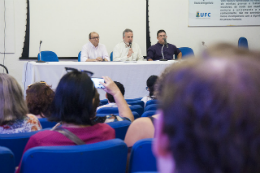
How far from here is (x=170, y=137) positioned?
12.8 inches

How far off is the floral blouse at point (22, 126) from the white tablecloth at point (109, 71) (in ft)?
8.62

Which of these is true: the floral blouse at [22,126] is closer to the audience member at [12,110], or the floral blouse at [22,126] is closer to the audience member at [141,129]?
the audience member at [12,110]

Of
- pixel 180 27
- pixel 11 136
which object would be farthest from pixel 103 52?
pixel 11 136

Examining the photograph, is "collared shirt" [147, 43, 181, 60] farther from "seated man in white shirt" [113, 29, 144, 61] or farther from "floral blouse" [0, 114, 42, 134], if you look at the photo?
"floral blouse" [0, 114, 42, 134]

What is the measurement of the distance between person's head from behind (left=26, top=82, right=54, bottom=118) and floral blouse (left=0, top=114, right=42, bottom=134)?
0.39 meters

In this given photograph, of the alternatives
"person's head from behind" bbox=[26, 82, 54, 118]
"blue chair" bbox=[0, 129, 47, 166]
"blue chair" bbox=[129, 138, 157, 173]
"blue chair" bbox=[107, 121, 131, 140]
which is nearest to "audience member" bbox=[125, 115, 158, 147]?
"blue chair" bbox=[129, 138, 157, 173]

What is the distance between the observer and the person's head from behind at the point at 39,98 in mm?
1945

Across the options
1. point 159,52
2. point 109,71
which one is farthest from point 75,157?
point 159,52

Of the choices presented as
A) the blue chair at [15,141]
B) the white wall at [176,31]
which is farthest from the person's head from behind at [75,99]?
the white wall at [176,31]

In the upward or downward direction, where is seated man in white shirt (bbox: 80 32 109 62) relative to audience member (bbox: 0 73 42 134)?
upward

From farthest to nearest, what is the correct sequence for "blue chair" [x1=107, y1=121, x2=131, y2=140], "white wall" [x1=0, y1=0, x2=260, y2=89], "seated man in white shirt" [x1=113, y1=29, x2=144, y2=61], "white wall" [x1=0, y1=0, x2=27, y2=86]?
"white wall" [x1=0, y1=0, x2=260, y2=89]
"white wall" [x1=0, y1=0, x2=27, y2=86]
"seated man in white shirt" [x1=113, y1=29, x2=144, y2=61]
"blue chair" [x1=107, y1=121, x2=131, y2=140]

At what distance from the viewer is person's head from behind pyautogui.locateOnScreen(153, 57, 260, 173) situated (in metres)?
0.29

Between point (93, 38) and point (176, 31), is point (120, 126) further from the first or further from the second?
point (176, 31)

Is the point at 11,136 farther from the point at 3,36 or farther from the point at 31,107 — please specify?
the point at 3,36
